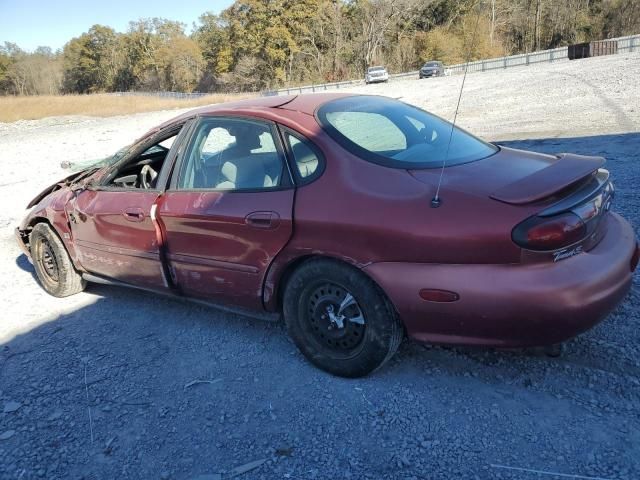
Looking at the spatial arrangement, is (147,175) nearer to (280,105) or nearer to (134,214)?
(134,214)

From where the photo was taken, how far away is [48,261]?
474 cm

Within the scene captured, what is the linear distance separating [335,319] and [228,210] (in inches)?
38.0

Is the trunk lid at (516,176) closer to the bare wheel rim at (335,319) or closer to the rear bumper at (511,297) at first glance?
the rear bumper at (511,297)

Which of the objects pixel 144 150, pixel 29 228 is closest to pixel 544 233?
pixel 144 150

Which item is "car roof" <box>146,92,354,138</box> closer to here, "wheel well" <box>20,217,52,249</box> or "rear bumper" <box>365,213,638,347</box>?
"rear bumper" <box>365,213,638,347</box>

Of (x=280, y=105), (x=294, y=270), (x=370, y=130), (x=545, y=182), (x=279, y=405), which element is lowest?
(x=279, y=405)

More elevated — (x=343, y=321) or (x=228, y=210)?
(x=228, y=210)

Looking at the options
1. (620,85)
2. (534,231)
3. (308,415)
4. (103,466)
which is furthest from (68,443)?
(620,85)

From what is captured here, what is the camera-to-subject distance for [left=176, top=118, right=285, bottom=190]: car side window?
3.13m

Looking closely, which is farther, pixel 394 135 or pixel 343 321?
pixel 394 135

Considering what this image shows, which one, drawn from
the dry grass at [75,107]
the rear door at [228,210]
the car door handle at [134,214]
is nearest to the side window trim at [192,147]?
the rear door at [228,210]

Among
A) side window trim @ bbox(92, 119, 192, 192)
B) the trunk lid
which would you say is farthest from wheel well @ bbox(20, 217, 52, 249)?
the trunk lid

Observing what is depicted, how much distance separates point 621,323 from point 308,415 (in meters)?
2.02

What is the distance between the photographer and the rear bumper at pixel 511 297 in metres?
2.31
